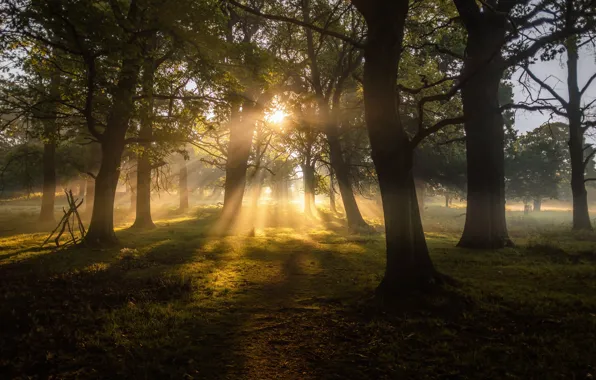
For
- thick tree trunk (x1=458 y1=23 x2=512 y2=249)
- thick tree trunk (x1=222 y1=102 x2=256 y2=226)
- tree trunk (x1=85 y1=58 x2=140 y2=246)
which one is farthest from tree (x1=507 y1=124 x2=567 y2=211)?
tree trunk (x1=85 y1=58 x2=140 y2=246)

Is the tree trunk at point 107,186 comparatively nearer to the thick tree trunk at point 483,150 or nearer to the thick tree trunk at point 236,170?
the thick tree trunk at point 236,170

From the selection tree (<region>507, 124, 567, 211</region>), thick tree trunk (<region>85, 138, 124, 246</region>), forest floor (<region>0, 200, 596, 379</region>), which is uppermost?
tree (<region>507, 124, 567, 211</region>)

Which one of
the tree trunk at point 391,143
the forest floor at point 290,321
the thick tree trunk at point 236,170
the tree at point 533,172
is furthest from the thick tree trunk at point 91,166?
the tree at point 533,172

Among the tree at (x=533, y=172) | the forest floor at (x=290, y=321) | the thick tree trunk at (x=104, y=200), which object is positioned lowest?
the forest floor at (x=290, y=321)

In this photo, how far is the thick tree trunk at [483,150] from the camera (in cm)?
1327

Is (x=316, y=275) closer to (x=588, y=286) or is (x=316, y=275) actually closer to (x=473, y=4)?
(x=588, y=286)

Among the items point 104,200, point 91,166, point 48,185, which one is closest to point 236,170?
point 104,200

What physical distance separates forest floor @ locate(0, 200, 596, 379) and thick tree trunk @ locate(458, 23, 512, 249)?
2.15 metres

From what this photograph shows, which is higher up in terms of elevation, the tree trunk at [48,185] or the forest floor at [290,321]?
the tree trunk at [48,185]

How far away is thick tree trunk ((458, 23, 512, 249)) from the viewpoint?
523 inches

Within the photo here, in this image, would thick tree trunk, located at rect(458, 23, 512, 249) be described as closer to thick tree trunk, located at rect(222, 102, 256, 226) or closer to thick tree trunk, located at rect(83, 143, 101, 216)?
thick tree trunk, located at rect(222, 102, 256, 226)

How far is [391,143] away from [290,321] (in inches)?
157

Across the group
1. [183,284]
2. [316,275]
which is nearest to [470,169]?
[316,275]

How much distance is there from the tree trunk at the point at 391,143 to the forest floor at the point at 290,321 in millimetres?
590
